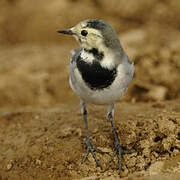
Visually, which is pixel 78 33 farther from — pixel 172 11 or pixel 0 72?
pixel 172 11

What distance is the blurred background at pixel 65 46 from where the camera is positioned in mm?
7078

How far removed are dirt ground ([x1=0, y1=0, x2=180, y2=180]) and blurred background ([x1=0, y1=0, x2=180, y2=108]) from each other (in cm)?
2

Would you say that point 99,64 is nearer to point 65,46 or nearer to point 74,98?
point 74,98

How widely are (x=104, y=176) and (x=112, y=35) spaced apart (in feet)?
5.86

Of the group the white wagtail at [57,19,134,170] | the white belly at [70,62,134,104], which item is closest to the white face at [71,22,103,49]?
the white wagtail at [57,19,134,170]

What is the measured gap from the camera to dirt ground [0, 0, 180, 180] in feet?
12.7

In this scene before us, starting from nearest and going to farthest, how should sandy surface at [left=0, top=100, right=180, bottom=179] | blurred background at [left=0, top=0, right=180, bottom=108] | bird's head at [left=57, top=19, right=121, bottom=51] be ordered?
bird's head at [left=57, top=19, right=121, bottom=51] → sandy surface at [left=0, top=100, right=180, bottom=179] → blurred background at [left=0, top=0, right=180, bottom=108]

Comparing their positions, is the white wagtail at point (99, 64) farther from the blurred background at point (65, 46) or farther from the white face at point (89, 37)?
the blurred background at point (65, 46)

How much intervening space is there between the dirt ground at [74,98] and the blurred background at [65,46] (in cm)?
2

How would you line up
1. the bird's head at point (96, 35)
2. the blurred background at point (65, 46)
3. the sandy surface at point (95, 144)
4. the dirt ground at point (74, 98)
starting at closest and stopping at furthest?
the bird's head at point (96, 35) < the sandy surface at point (95, 144) < the dirt ground at point (74, 98) < the blurred background at point (65, 46)

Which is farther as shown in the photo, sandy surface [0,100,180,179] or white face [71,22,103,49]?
sandy surface [0,100,180,179]

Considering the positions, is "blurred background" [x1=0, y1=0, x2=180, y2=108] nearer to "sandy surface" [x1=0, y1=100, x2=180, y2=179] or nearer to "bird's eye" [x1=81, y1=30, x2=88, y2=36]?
"sandy surface" [x1=0, y1=100, x2=180, y2=179]

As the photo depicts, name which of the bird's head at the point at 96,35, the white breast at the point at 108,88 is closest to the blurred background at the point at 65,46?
the white breast at the point at 108,88

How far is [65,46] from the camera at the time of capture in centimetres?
1019
